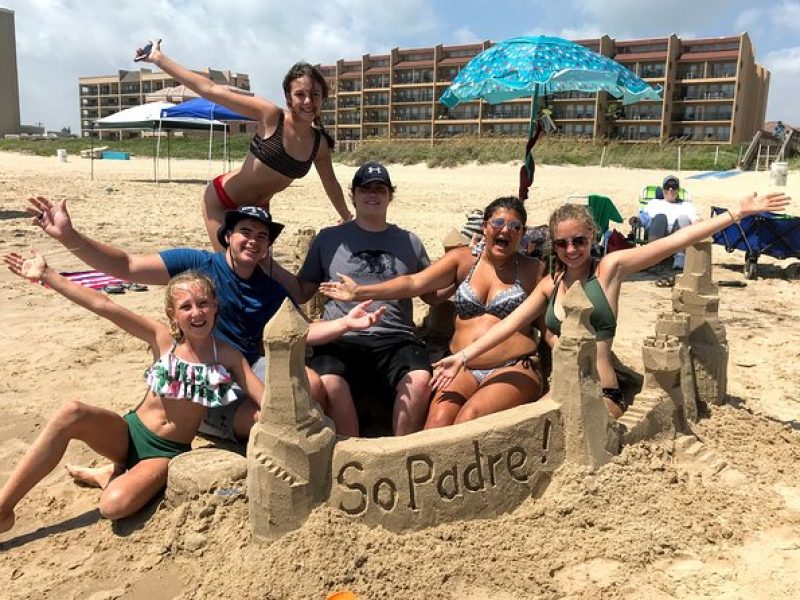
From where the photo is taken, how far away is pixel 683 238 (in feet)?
10.6

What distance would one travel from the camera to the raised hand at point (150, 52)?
377 cm

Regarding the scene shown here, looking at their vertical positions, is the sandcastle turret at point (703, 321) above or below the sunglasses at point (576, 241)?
below

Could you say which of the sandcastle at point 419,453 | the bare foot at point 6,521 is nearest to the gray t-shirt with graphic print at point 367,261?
the sandcastle at point 419,453

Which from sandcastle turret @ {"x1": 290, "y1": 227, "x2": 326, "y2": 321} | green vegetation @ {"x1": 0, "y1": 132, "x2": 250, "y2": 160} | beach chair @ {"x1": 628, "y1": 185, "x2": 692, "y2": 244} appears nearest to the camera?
sandcastle turret @ {"x1": 290, "y1": 227, "x2": 326, "y2": 321}

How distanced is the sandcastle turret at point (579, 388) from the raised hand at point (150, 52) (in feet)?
8.54

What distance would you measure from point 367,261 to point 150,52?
1686 mm

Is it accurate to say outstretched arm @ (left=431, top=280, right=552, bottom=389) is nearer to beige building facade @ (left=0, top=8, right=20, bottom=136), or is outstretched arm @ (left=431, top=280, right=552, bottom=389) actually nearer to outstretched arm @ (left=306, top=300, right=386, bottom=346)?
outstretched arm @ (left=306, top=300, right=386, bottom=346)

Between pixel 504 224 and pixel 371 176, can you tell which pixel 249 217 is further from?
pixel 504 224

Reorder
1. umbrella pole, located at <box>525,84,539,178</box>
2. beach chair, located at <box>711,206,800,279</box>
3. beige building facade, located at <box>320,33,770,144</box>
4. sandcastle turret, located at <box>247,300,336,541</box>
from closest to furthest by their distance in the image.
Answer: sandcastle turret, located at <box>247,300,336,541</box> < umbrella pole, located at <box>525,84,539,178</box> < beach chair, located at <box>711,206,800,279</box> < beige building facade, located at <box>320,33,770,144</box>

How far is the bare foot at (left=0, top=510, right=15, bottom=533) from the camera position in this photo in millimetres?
2941

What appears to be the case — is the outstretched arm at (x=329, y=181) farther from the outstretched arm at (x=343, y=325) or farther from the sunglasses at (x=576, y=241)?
the sunglasses at (x=576, y=241)

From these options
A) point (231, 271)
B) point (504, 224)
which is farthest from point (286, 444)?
point (504, 224)

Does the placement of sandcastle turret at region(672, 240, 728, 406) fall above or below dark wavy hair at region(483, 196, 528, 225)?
below

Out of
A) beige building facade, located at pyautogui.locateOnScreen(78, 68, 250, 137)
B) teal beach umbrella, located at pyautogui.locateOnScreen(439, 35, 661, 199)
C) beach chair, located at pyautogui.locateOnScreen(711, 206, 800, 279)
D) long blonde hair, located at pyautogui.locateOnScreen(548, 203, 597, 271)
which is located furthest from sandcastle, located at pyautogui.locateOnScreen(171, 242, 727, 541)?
beige building facade, located at pyautogui.locateOnScreen(78, 68, 250, 137)
